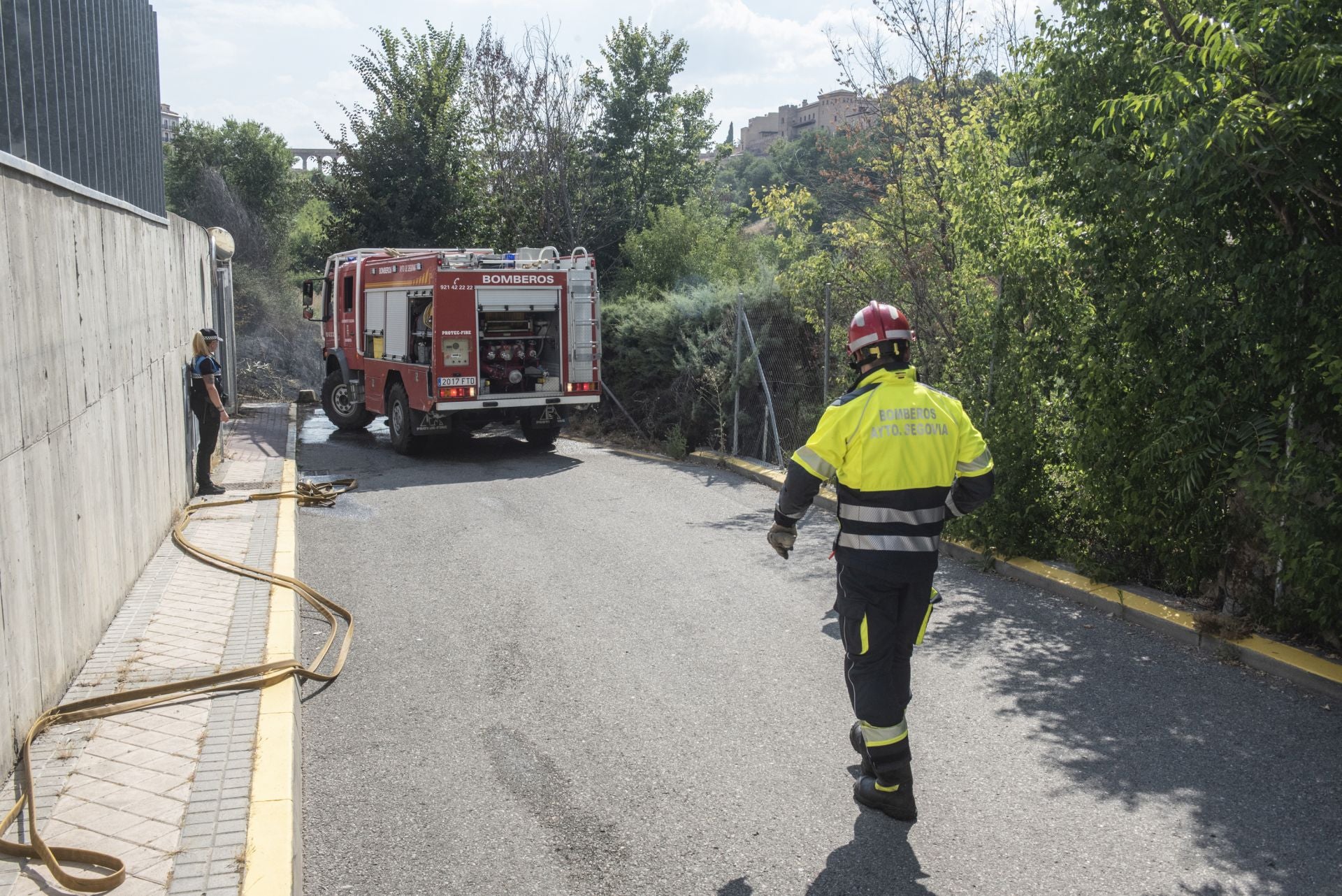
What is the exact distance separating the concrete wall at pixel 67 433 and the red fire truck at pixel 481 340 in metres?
5.88

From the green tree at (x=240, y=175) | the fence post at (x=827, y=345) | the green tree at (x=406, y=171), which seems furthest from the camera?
the green tree at (x=240, y=175)

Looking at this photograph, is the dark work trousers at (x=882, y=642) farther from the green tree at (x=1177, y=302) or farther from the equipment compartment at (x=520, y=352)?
the equipment compartment at (x=520, y=352)

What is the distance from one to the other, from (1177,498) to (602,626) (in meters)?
3.72

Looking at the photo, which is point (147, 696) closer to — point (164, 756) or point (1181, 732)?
point (164, 756)

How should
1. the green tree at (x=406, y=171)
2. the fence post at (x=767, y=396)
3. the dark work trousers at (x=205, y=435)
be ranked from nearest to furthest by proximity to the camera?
the dark work trousers at (x=205, y=435) < the fence post at (x=767, y=396) < the green tree at (x=406, y=171)

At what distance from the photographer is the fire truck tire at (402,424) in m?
15.8

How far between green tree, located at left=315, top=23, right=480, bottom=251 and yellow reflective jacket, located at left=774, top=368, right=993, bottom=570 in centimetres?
2403

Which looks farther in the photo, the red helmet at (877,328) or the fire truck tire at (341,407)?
the fire truck tire at (341,407)

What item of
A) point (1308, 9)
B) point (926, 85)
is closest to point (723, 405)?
point (926, 85)

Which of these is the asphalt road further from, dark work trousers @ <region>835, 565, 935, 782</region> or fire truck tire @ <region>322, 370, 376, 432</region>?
fire truck tire @ <region>322, 370, 376, 432</region>

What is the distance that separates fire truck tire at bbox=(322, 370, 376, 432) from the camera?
60.0 feet

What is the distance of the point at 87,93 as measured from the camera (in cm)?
732

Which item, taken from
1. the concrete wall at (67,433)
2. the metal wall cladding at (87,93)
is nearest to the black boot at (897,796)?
the concrete wall at (67,433)

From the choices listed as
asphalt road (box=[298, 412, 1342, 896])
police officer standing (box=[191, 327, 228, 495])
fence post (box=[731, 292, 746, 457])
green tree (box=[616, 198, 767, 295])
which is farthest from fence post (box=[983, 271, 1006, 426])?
green tree (box=[616, 198, 767, 295])
